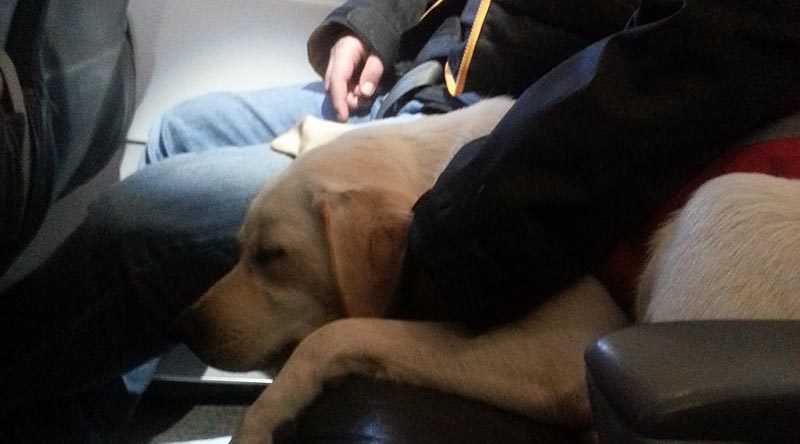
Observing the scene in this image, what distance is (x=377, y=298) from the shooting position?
2.98 ft

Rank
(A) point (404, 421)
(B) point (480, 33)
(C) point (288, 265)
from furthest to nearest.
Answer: (B) point (480, 33), (C) point (288, 265), (A) point (404, 421)

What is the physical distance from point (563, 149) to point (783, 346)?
286 mm

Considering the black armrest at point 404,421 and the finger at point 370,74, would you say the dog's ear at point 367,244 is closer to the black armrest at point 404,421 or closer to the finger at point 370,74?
the black armrest at point 404,421

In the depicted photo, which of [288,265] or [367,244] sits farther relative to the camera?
[288,265]

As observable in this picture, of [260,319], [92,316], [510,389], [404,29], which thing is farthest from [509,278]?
[404,29]

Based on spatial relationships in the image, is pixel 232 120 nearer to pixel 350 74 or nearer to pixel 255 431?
pixel 350 74

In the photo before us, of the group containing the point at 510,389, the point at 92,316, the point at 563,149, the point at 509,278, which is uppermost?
the point at 563,149

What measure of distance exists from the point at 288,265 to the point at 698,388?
2.11 ft

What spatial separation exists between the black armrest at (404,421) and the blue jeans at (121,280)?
0.38m

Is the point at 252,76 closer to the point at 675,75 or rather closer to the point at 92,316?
the point at 92,316

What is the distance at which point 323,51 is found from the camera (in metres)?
1.46

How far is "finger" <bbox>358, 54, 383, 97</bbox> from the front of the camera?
1.37m

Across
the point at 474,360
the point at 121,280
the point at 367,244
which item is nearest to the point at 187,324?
the point at 121,280

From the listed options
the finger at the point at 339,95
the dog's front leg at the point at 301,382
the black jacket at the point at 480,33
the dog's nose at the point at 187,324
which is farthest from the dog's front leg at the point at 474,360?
the finger at the point at 339,95
